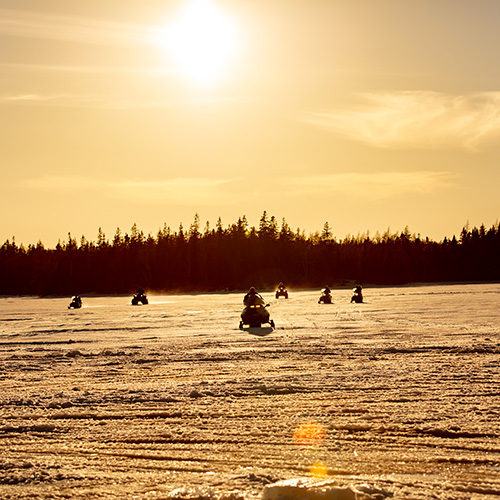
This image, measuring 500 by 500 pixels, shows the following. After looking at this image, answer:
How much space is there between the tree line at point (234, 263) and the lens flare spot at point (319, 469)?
116m

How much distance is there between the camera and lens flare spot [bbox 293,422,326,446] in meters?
7.75

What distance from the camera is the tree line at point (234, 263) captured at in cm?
13688

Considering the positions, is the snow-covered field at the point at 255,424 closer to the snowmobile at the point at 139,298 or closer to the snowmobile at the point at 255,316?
the snowmobile at the point at 255,316

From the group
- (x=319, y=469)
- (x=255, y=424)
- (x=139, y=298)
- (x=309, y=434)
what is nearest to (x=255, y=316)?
(x=255, y=424)

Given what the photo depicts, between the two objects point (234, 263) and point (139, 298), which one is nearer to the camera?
point (139, 298)

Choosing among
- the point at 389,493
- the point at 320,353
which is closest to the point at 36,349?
the point at 320,353

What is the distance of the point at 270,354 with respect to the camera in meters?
17.3

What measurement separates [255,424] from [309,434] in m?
0.93

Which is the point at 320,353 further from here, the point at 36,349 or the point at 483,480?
the point at 483,480

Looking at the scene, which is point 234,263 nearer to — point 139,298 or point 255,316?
point 139,298

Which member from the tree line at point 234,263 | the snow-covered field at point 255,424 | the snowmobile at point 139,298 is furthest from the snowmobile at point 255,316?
the tree line at point 234,263

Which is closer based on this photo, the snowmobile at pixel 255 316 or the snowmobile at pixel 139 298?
the snowmobile at pixel 255 316

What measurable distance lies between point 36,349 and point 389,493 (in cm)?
1632

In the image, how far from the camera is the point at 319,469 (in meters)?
6.64
